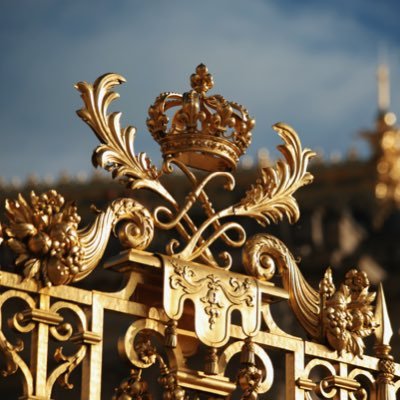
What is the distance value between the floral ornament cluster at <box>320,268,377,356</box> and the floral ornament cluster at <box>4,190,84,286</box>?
107 cm

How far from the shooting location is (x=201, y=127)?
5.48 m

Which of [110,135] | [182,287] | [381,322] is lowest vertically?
[182,287]

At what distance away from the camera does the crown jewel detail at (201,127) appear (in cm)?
545

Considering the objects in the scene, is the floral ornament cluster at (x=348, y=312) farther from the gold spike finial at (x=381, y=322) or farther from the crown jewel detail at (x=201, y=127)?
the crown jewel detail at (x=201, y=127)

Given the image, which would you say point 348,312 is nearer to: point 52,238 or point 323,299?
point 323,299

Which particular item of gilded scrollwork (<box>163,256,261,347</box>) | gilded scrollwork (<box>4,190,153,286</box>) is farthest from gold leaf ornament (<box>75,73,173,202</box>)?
gilded scrollwork (<box>163,256,261,347</box>)

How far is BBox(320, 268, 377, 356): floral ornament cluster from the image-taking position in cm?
575

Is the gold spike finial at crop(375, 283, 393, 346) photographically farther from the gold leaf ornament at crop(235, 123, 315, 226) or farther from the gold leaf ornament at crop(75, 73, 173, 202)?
the gold leaf ornament at crop(75, 73, 173, 202)

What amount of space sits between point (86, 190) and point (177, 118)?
1212 cm

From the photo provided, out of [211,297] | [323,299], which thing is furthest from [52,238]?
[323,299]

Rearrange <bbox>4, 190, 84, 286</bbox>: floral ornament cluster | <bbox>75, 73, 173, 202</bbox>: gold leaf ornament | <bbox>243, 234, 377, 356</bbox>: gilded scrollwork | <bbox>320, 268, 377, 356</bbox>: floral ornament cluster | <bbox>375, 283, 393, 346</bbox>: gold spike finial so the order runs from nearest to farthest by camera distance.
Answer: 1. <bbox>4, 190, 84, 286</bbox>: floral ornament cluster
2. <bbox>75, 73, 173, 202</bbox>: gold leaf ornament
3. <bbox>243, 234, 377, 356</bbox>: gilded scrollwork
4. <bbox>320, 268, 377, 356</bbox>: floral ornament cluster
5. <bbox>375, 283, 393, 346</bbox>: gold spike finial

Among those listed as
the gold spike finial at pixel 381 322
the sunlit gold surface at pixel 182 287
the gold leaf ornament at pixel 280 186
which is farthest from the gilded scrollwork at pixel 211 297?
the gold spike finial at pixel 381 322

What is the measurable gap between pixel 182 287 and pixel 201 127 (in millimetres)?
554

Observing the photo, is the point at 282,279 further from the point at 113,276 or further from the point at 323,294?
the point at 113,276
